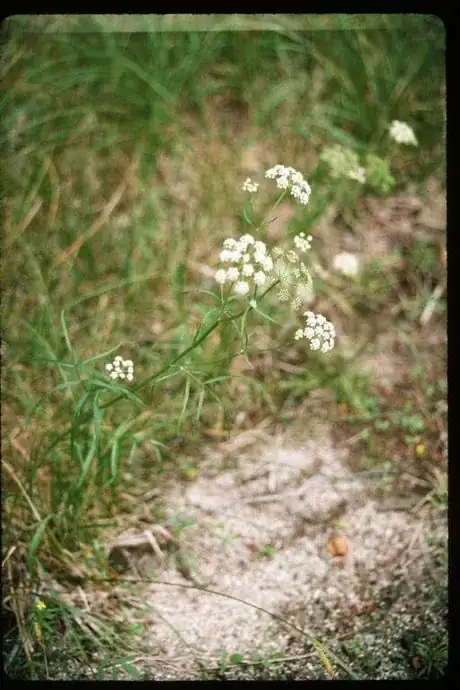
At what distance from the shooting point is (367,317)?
2.81 m

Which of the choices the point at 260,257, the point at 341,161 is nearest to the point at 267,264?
the point at 260,257

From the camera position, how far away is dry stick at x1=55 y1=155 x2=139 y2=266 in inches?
111

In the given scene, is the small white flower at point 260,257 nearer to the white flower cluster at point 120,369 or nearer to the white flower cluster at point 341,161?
the white flower cluster at point 120,369

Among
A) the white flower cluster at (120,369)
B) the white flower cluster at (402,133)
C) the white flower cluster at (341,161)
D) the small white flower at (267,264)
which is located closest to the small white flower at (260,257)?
the small white flower at (267,264)

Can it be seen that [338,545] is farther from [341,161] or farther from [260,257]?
[341,161]

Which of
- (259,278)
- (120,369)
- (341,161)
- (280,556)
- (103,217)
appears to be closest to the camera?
(259,278)

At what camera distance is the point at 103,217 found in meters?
2.92

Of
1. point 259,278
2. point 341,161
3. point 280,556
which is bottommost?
point 280,556

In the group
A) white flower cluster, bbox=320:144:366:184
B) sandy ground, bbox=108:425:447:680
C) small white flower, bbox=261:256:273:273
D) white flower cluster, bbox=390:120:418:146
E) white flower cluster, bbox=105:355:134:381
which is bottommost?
sandy ground, bbox=108:425:447:680

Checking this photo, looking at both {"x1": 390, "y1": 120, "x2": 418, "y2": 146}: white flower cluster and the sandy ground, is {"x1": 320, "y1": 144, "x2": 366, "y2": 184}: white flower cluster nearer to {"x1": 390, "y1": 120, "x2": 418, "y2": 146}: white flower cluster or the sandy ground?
{"x1": 390, "y1": 120, "x2": 418, "y2": 146}: white flower cluster

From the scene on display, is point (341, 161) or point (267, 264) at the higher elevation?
point (341, 161)

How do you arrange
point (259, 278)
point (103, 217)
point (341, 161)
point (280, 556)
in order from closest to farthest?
point (259, 278) < point (280, 556) < point (341, 161) < point (103, 217)

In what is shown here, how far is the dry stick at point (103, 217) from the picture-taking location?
282cm

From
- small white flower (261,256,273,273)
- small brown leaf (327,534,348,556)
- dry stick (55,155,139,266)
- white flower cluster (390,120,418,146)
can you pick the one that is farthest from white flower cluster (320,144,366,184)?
small brown leaf (327,534,348,556)
